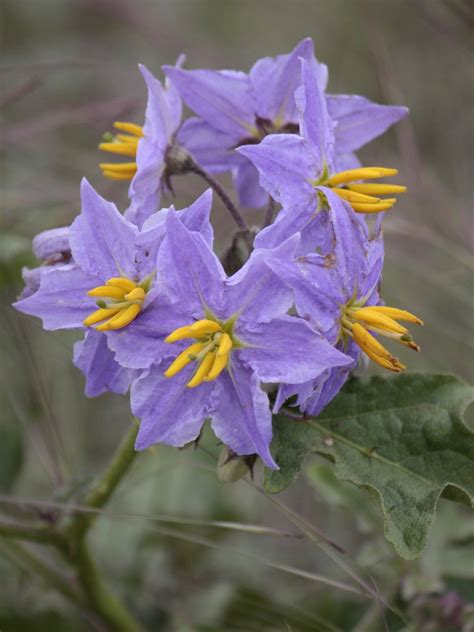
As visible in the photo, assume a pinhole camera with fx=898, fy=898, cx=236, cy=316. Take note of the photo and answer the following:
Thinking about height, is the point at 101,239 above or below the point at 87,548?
above

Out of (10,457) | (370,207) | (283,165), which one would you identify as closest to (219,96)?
(283,165)

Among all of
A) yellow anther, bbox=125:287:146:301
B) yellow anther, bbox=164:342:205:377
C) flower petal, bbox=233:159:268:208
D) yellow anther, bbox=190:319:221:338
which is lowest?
flower petal, bbox=233:159:268:208

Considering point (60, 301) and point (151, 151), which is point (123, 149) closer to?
point (151, 151)

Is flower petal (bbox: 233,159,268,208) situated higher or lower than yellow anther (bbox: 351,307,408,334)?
lower

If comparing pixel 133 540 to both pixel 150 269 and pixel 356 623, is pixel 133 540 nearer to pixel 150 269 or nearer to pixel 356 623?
pixel 356 623

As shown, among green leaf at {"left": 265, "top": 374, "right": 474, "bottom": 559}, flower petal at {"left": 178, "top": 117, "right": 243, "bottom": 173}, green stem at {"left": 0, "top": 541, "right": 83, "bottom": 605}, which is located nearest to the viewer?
green leaf at {"left": 265, "top": 374, "right": 474, "bottom": 559}

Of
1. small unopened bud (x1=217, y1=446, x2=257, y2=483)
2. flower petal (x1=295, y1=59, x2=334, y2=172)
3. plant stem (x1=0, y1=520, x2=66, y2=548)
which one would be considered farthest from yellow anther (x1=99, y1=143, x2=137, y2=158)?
plant stem (x1=0, y1=520, x2=66, y2=548)

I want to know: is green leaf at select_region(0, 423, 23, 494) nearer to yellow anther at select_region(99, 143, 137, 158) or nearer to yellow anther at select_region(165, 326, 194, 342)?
yellow anther at select_region(99, 143, 137, 158)
